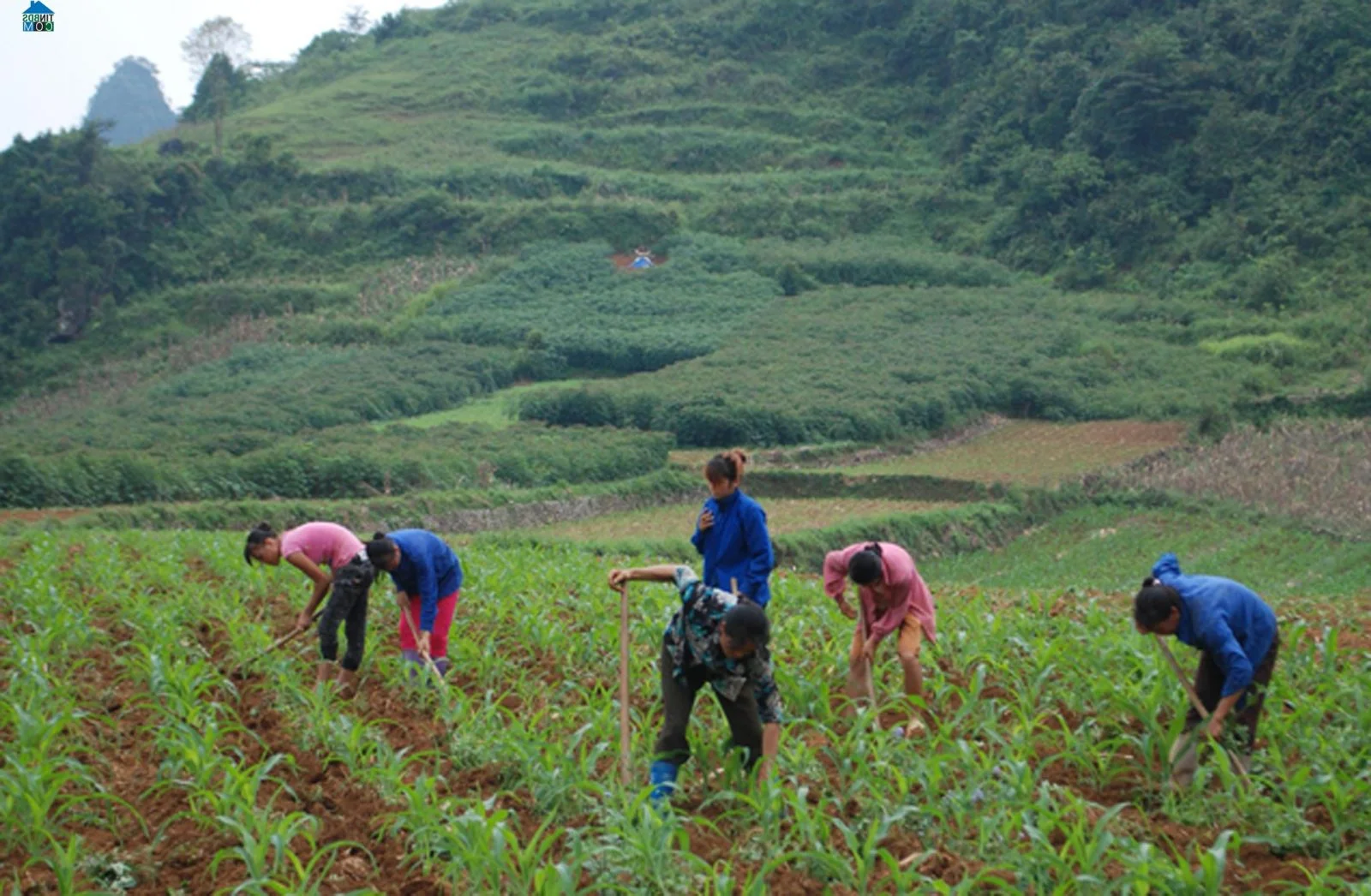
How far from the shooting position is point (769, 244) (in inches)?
2279

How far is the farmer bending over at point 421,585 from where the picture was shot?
27.7 feet

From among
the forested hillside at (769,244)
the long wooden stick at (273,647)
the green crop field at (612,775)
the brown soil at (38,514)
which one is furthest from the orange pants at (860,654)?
the forested hillside at (769,244)

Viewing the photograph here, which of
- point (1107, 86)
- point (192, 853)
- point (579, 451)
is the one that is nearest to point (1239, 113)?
point (1107, 86)

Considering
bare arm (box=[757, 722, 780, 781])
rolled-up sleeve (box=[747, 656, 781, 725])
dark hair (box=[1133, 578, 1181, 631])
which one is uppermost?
dark hair (box=[1133, 578, 1181, 631])

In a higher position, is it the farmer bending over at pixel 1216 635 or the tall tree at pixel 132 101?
the tall tree at pixel 132 101

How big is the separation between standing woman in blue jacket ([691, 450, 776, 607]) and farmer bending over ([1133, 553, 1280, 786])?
195 cm

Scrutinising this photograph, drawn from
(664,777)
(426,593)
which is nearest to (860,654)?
(664,777)

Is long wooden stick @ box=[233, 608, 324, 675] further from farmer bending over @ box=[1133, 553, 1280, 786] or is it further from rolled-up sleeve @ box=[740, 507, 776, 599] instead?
farmer bending over @ box=[1133, 553, 1280, 786]

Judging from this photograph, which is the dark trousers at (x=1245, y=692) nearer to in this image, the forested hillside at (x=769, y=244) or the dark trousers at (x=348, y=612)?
the dark trousers at (x=348, y=612)

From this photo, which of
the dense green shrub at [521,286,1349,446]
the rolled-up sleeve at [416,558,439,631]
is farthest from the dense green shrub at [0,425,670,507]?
the rolled-up sleeve at [416,558,439,631]

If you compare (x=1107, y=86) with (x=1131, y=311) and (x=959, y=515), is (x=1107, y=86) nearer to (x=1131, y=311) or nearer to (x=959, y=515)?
(x=1131, y=311)

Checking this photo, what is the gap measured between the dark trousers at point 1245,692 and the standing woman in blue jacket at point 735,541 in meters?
2.16

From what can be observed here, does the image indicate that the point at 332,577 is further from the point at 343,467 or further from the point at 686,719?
the point at 343,467

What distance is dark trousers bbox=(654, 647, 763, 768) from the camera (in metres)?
6.62
